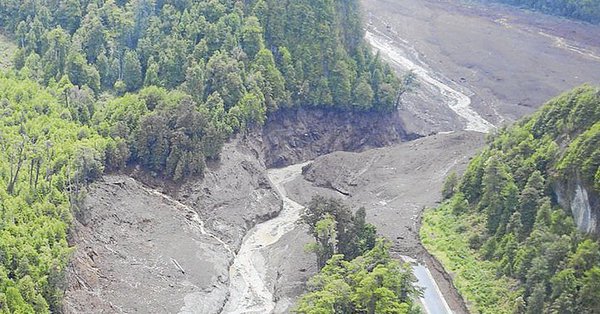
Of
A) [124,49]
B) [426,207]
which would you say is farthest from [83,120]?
[426,207]

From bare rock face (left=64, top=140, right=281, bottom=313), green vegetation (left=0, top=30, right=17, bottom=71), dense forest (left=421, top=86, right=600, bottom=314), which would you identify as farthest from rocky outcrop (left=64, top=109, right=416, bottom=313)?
green vegetation (left=0, top=30, right=17, bottom=71)

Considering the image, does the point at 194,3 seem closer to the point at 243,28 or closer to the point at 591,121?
the point at 243,28

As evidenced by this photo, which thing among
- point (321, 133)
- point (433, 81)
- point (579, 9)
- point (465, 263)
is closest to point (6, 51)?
point (321, 133)

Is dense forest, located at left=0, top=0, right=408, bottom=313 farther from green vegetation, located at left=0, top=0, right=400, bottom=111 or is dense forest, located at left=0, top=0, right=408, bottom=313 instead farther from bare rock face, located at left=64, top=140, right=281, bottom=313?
bare rock face, located at left=64, top=140, right=281, bottom=313

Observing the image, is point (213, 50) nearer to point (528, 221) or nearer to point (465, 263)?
point (465, 263)

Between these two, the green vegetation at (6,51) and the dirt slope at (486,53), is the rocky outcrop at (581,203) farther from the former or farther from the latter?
the green vegetation at (6,51)
